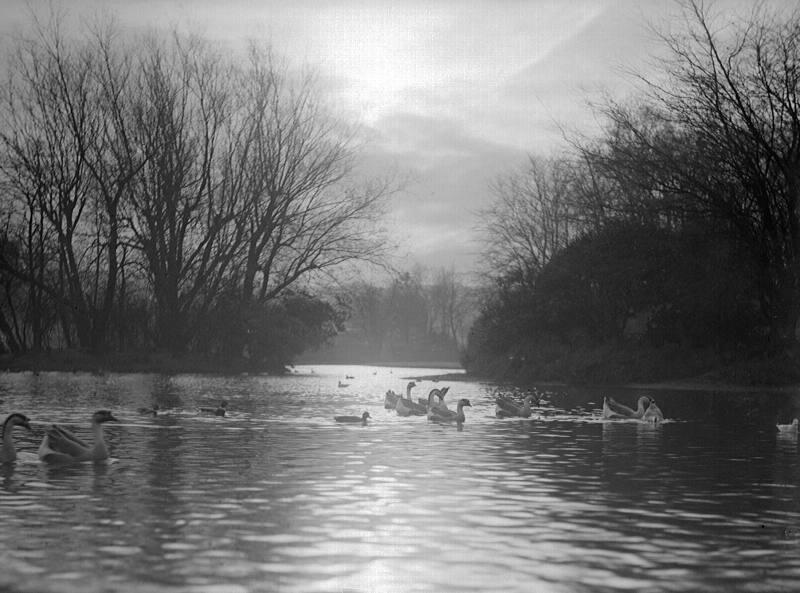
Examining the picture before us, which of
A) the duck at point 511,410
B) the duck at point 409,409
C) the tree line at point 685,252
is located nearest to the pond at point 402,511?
the duck at point 511,410

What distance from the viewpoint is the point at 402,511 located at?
11148mm

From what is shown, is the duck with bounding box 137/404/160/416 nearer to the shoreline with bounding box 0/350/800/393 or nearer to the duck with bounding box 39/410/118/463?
the duck with bounding box 39/410/118/463

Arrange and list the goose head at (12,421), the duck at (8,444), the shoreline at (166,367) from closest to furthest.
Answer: the duck at (8,444) < the goose head at (12,421) < the shoreline at (166,367)

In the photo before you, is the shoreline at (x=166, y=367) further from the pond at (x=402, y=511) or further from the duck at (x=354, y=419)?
the duck at (x=354, y=419)

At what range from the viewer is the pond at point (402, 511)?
812cm

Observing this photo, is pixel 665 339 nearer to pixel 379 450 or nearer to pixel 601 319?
pixel 601 319

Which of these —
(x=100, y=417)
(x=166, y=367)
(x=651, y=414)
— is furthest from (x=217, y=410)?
(x=166, y=367)

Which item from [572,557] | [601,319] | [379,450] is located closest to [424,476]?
[379,450]

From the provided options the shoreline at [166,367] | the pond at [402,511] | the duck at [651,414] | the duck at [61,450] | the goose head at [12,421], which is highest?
the shoreline at [166,367]

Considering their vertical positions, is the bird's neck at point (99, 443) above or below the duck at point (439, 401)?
below

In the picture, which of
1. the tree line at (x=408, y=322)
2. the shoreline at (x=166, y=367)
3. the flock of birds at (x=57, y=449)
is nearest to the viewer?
the flock of birds at (x=57, y=449)

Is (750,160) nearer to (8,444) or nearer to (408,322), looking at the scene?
(8,444)

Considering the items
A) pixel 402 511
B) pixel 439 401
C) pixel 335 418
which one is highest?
pixel 439 401

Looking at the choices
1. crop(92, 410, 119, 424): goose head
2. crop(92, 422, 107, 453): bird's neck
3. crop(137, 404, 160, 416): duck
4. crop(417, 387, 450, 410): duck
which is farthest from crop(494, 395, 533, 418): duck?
crop(92, 422, 107, 453): bird's neck
